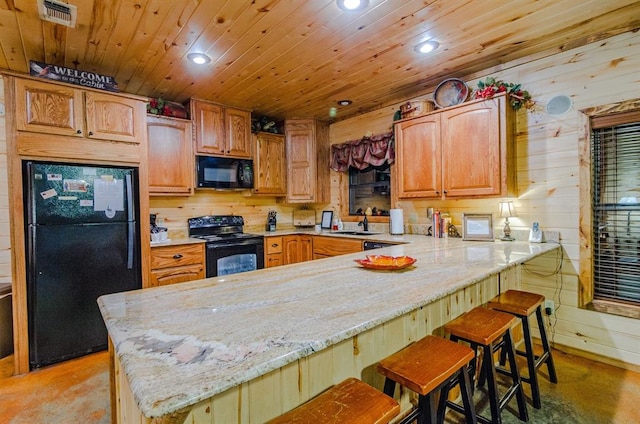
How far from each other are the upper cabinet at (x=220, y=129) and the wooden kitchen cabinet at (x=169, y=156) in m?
0.13

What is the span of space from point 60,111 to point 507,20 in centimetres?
337

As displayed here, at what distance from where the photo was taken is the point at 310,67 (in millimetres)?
2871

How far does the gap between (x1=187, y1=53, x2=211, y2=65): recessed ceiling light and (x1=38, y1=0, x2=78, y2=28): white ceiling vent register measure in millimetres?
755

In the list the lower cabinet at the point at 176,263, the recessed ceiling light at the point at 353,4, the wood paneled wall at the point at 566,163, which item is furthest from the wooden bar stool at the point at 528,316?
the lower cabinet at the point at 176,263

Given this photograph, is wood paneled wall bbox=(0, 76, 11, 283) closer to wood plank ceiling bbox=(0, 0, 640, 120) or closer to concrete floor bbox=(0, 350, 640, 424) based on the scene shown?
wood plank ceiling bbox=(0, 0, 640, 120)

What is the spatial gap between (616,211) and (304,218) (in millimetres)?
3460

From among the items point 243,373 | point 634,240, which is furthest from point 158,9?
point 634,240

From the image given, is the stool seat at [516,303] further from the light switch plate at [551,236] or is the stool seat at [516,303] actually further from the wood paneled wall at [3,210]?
the wood paneled wall at [3,210]

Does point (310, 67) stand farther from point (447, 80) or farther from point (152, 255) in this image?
point (152, 255)

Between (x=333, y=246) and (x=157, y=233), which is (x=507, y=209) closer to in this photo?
(x=333, y=246)

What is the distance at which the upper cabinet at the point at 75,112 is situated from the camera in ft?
7.94

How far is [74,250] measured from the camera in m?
2.57

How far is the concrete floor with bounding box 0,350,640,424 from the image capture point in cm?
188

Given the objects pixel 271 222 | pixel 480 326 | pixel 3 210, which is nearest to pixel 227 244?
pixel 271 222
